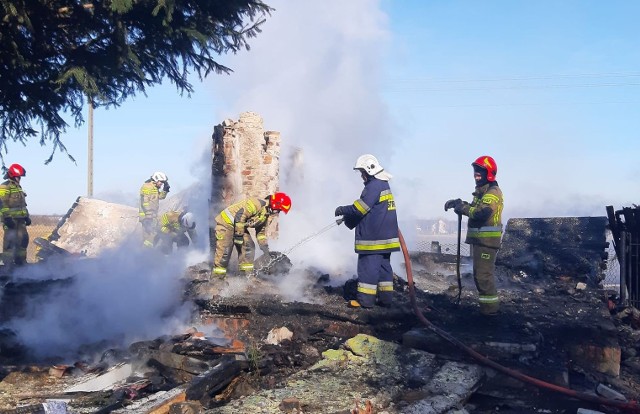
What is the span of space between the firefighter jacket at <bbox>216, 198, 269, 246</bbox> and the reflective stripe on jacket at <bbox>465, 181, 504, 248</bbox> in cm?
353

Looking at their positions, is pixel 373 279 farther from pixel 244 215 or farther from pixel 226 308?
pixel 244 215

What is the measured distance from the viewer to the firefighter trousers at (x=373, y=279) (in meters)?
7.18

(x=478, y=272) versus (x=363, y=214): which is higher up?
(x=363, y=214)

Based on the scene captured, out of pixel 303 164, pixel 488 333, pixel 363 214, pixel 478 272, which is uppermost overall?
pixel 303 164

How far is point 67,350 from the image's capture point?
6.43m

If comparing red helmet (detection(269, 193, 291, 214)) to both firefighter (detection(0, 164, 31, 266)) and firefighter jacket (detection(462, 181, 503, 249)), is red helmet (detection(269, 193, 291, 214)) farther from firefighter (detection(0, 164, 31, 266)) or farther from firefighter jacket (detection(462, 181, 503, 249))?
firefighter (detection(0, 164, 31, 266))

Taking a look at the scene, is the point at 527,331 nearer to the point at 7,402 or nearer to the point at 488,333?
the point at 488,333

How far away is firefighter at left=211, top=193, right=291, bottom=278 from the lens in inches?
354

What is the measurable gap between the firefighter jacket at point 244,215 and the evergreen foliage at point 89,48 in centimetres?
377

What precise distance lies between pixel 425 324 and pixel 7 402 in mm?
3994

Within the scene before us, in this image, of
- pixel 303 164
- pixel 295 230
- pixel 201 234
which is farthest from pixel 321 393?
pixel 201 234

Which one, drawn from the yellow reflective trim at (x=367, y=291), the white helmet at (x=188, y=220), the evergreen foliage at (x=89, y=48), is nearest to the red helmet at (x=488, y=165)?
the yellow reflective trim at (x=367, y=291)

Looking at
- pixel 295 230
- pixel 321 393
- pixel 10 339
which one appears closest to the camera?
pixel 321 393

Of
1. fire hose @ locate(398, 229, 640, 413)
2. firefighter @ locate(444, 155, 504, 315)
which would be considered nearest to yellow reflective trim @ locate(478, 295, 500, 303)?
firefighter @ locate(444, 155, 504, 315)
